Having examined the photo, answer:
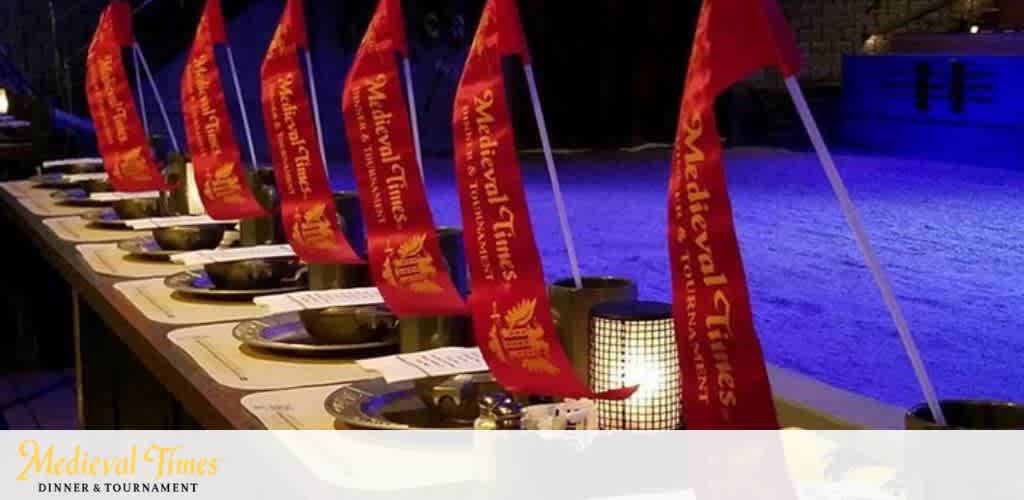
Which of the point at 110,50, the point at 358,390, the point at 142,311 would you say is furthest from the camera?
the point at 110,50

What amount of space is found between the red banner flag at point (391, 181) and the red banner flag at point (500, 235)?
11.8 inches

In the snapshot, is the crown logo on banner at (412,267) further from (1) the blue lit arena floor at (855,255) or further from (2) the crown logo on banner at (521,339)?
(1) the blue lit arena floor at (855,255)

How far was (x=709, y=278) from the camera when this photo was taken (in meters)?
1.20

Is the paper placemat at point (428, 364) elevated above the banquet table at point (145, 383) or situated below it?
above

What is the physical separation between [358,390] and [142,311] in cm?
76

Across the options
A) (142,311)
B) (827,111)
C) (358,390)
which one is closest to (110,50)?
(142,311)

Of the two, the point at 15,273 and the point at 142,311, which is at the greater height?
the point at 142,311

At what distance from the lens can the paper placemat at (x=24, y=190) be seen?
449cm

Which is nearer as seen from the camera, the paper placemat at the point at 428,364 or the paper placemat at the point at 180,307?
the paper placemat at the point at 428,364

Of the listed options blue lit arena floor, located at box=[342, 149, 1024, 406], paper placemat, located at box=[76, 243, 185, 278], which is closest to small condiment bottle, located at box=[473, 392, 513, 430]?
paper placemat, located at box=[76, 243, 185, 278]

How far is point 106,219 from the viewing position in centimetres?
365

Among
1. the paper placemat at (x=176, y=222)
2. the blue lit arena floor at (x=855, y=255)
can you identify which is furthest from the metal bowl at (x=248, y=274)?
the blue lit arena floor at (x=855, y=255)

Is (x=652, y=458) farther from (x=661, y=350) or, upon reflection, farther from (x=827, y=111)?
(x=827, y=111)

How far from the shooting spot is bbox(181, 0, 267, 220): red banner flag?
299 centimetres
